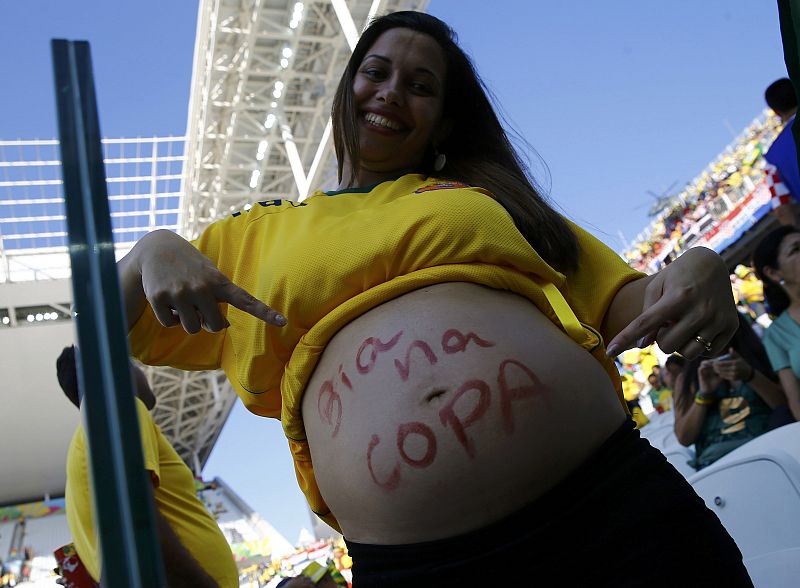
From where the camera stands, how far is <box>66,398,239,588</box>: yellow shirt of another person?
1.73m

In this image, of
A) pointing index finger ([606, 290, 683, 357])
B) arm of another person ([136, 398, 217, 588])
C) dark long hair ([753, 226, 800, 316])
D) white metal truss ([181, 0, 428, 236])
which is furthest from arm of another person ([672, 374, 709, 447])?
white metal truss ([181, 0, 428, 236])

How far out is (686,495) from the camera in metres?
0.88

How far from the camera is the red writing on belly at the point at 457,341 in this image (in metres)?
0.93

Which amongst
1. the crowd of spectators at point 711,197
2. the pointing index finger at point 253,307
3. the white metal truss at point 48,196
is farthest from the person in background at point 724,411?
the white metal truss at point 48,196

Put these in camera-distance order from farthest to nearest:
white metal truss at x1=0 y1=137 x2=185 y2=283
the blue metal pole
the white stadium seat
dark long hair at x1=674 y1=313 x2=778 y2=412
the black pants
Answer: white metal truss at x1=0 y1=137 x2=185 y2=283, dark long hair at x1=674 y1=313 x2=778 y2=412, the white stadium seat, the black pants, the blue metal pole

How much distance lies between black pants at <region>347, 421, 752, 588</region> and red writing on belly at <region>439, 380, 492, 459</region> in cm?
10

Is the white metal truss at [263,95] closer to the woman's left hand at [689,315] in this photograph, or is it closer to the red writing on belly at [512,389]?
the woman's left hand at [689,315]

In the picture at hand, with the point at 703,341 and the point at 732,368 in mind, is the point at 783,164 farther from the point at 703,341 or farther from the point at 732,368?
the point at 703,341

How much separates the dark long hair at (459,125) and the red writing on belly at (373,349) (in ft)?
1.24

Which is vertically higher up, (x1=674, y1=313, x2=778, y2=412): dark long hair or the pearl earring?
the pearl earring

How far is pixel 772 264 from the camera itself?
277 cm

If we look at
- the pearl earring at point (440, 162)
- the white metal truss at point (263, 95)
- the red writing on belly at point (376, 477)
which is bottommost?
the red writing on belly at point (376, 477)

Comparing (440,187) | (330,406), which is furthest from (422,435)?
(440,187)

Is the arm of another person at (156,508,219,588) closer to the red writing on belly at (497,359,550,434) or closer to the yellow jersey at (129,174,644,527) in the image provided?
the yellow jersey at (129,174,644,527)
